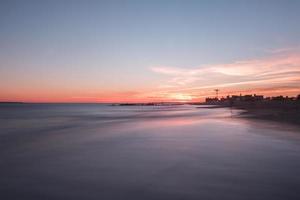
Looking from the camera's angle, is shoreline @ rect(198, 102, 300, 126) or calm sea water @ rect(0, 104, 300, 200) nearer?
calm sea water @ rect(0, 104, 300, 200)

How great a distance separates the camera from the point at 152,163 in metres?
11.5

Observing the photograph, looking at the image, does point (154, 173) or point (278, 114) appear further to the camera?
point (278, 114)

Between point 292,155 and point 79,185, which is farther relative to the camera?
point 292,155

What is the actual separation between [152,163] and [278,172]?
485 centimetres

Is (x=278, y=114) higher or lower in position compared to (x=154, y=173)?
higher

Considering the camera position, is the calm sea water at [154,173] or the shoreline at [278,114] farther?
the shoreline at [278,114]

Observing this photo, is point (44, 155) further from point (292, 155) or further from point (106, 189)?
point (292, 155)

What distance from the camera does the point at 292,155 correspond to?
12.3 metres

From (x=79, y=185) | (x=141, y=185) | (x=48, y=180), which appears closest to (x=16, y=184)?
(x=48, y=180)

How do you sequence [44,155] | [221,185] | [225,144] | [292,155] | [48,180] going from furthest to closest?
1. [225,144]
2. [44,155]
3. [292,155]
4. [48,180]
5. [221,185]

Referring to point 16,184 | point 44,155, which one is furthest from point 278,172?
point 44,155

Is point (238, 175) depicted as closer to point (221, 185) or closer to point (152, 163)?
point (221, 185)

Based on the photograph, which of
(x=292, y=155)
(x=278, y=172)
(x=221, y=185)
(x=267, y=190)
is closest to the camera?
(x=267, y=190)

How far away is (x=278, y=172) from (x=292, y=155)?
3341mm
